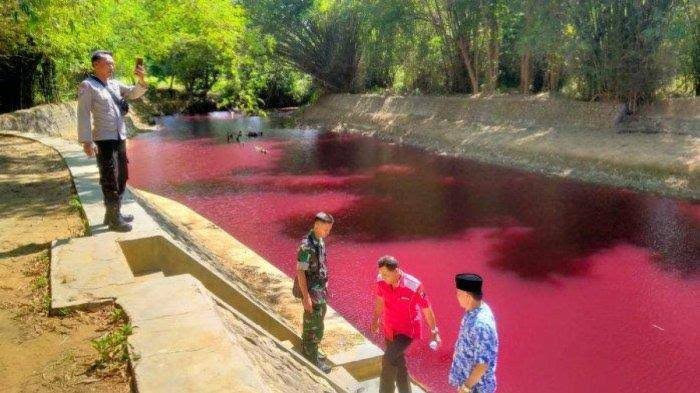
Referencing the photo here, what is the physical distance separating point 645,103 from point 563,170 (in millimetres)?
4424

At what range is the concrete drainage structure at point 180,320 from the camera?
2801mm

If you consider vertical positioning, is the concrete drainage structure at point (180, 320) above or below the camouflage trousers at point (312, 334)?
above

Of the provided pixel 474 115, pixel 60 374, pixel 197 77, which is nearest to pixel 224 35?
pixel 474 115

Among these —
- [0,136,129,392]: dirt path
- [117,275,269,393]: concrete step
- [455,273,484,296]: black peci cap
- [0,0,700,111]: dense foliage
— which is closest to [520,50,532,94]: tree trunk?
[0,0,700,111]: dense foliage

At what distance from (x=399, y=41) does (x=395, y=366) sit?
2395 centimetres

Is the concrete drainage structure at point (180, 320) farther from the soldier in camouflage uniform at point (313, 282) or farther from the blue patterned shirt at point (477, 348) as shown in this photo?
the blue patterned shirt at point (477, 348)

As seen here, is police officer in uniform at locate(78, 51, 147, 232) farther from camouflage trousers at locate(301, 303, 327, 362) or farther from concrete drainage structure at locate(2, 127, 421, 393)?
camouflage trousers at locate(301, 303, 327, 362)

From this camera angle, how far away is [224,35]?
49.7ft

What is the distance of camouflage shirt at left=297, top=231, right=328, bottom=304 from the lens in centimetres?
460

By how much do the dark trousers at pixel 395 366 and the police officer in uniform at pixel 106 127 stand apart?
2764 mm

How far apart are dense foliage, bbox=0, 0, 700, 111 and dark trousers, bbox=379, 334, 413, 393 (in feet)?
21.1

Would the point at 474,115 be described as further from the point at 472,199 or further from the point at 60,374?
the point at 60,374

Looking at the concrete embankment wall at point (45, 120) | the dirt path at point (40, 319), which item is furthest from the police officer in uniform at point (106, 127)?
the concrete embankment wall at point (45, 120)

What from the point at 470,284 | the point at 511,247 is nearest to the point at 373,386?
the point at 470,284
